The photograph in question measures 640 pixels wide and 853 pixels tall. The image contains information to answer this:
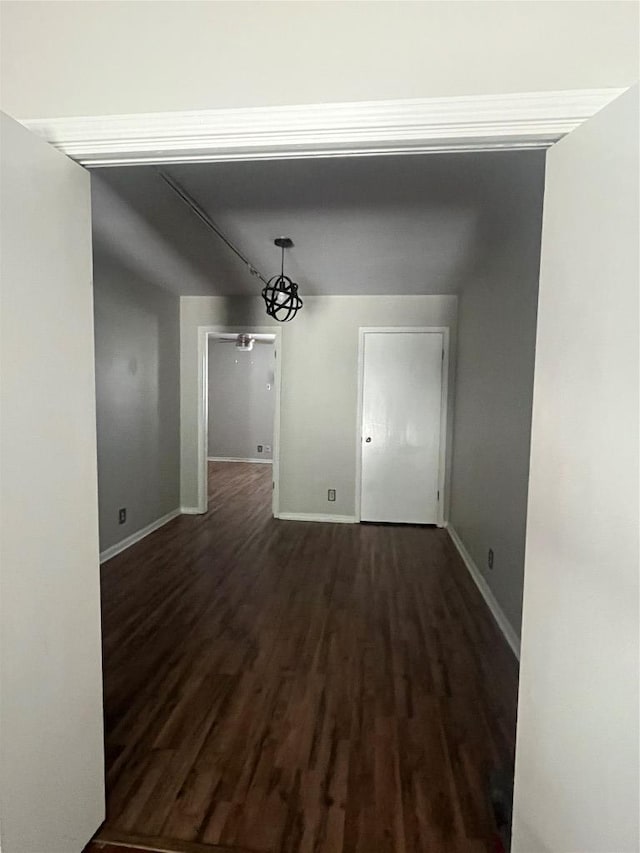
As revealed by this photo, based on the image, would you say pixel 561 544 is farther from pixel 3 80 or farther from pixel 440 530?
pixel 440 530

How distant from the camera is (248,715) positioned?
202 centimetres

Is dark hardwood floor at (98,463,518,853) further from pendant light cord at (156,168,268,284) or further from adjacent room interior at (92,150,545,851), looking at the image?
pendant light cord at (156,168,268,284)

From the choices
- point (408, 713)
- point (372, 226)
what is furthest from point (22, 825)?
point (372, 226)

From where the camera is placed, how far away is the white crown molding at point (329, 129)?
3.48 ft

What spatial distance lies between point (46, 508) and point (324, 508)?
3.96 metres

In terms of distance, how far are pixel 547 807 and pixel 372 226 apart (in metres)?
2.78

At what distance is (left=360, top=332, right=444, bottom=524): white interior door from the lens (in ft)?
15.6

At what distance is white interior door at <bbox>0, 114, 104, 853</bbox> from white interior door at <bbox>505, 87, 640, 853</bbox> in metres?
1.23

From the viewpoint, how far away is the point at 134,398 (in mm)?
4129

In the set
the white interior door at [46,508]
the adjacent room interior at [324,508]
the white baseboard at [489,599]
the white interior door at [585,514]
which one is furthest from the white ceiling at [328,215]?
the white baseboard at [489,599]

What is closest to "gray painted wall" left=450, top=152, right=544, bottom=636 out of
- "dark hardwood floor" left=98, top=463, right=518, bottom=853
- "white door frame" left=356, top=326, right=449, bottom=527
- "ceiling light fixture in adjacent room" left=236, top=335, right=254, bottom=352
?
"dark hardwood floor" left=98, top=463, right=518, bottom=853

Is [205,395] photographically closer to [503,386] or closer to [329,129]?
[503,386]

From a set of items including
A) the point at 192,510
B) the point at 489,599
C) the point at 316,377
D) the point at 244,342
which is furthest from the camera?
the point at 244,342

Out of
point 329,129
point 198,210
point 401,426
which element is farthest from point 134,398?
point 329,129
